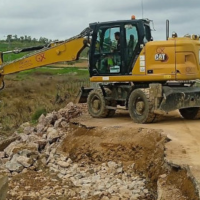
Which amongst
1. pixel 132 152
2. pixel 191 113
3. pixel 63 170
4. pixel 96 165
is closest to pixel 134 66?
pixel 191 113

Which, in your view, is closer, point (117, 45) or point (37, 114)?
point (117, 45)

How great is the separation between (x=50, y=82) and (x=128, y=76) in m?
25.1

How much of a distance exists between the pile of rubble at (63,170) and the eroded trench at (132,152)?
165 millimetres

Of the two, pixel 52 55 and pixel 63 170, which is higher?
pixel 52 55

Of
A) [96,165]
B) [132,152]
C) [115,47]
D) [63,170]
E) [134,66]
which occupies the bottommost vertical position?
[63,170]

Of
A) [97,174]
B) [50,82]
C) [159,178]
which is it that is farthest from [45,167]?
[50,82]

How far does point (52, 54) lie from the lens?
14.7 metres

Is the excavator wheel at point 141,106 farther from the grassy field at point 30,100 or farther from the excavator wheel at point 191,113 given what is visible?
the grassy field at point 30,100

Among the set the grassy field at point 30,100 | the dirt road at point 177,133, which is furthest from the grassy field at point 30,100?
the dirt road at point 177,133

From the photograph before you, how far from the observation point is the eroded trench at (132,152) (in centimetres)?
871

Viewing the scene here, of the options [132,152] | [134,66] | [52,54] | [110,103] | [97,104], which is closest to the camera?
[132,152]

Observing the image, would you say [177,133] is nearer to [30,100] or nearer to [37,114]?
[37,114]

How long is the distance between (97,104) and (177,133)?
406cm

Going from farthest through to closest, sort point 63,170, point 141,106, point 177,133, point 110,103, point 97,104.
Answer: point 97,104, point 110,103, point 141,106, point 177,133, point 63,170
